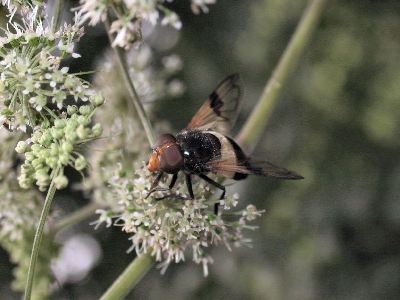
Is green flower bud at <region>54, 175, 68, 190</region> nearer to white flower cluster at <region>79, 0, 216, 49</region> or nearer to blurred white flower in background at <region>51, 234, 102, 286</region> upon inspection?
white flower cluster at <region>79, 0, 216, 49</region>

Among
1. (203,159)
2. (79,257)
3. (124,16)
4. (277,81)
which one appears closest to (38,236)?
(203,159)

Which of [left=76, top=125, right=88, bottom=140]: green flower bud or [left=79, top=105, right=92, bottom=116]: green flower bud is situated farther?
[left=79, top=105, right=92, bottom=116]: green flower bud

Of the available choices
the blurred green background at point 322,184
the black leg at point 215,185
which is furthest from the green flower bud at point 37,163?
the blurred green background at point 322,184

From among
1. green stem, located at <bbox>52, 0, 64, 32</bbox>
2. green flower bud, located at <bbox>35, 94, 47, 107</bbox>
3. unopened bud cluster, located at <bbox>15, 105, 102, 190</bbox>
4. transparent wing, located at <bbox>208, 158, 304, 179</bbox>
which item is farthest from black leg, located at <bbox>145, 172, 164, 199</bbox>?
green stem, located at <bbox>52, 0, 64, 32</bbox>

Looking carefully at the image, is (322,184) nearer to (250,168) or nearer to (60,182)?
(250,168)

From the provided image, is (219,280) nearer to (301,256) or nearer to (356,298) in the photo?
(301,256)
